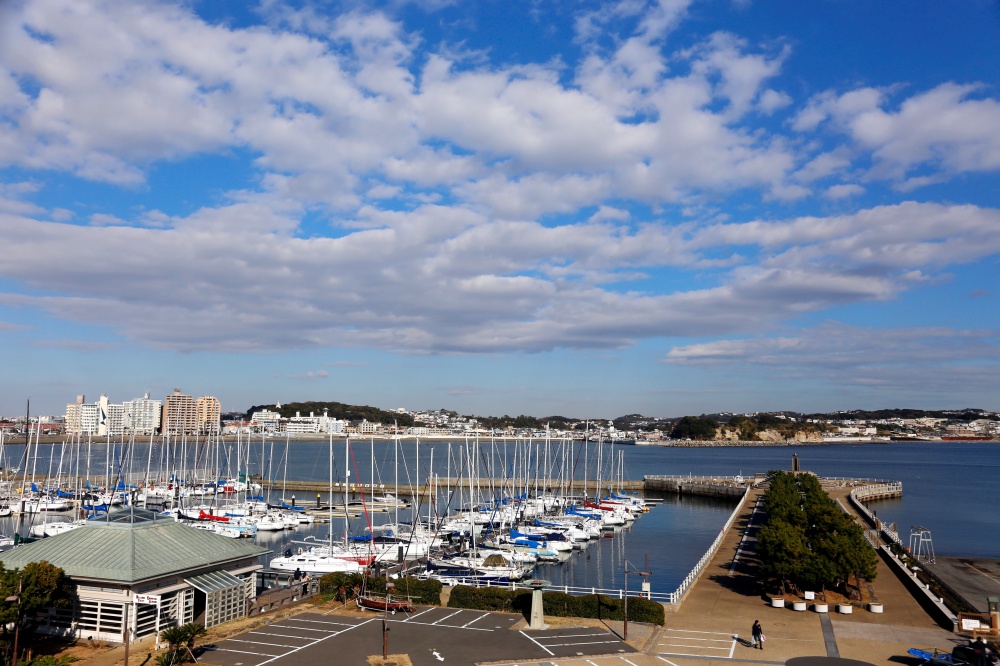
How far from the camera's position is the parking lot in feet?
77.2

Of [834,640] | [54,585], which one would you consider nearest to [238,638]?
[54,585]

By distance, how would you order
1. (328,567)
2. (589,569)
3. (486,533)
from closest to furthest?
(328,567), (589,569), (486,533)

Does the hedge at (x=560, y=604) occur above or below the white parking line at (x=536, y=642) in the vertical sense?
above

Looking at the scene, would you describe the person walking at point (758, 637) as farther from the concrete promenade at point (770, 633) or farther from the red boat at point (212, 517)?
the red boat at point (212, 517)

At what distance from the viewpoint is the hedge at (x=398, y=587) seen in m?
31.3

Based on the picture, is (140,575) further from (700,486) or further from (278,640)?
(700,486)

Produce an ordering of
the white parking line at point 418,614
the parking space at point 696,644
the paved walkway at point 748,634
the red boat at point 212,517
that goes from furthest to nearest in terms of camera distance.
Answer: the red boat at point 212,517, the white parking line at point 418,614, the parking space at point 696,644, the paved walkway at point 748,634

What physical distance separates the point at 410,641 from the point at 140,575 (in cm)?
959

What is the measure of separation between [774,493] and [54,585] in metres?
41.0

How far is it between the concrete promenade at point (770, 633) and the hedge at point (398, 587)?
30.0 ft

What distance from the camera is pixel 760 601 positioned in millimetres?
32031

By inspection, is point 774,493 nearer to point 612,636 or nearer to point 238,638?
point 612,636

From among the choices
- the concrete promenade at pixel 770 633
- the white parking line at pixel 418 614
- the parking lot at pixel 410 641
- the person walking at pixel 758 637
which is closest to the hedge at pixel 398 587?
the white parking line at pixel 418 614

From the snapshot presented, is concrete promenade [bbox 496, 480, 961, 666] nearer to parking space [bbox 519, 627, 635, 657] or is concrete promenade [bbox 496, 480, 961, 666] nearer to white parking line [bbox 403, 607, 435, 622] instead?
parking space [bbox 519, 627, 635, 657]
